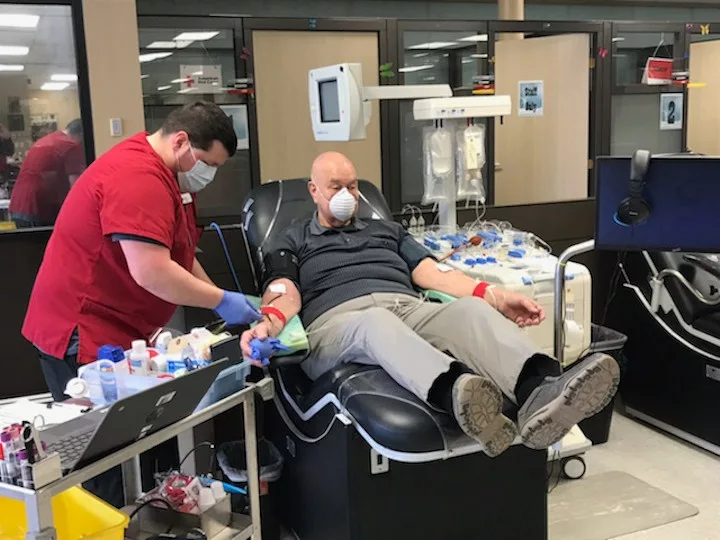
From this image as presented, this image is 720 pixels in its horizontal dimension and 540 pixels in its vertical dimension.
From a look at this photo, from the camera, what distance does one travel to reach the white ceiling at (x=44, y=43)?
314 cm

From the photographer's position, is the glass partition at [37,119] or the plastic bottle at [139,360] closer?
the plastic bottle at [139,360]

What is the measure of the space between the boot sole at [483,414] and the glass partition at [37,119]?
214 centimetres

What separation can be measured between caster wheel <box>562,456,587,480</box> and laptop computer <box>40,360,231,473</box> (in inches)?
66.2

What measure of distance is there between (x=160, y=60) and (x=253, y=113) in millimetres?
813

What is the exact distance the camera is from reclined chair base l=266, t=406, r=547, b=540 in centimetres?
216

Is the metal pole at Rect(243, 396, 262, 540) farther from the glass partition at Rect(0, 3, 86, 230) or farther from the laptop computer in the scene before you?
the glass partition at Rect(0, 3, 86, 230)

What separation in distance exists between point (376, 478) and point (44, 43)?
7.38ft

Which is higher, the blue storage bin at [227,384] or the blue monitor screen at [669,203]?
the blue monitor screen at [669,203]

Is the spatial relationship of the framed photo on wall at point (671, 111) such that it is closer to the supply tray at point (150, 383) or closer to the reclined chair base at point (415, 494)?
the reclined chair base at point (415, 494)

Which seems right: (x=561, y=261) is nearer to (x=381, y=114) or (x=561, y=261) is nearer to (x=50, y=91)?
(x=381, y=114)

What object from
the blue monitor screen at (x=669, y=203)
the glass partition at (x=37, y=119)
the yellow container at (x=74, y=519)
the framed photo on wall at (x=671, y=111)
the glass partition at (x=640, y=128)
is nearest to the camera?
the yellow container at (x=74, y=519)

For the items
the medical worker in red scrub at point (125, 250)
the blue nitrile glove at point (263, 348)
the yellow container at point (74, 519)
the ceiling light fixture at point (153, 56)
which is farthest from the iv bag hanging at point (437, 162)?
the yellow container at point (74, 519)

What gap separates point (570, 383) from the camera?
176cm

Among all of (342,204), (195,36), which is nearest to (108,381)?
(342,204)
